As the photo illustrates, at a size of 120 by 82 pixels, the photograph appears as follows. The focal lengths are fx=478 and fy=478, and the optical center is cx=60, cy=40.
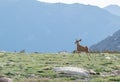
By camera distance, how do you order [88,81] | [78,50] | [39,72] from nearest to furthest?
[88,81] → [39,72] → [78,50]

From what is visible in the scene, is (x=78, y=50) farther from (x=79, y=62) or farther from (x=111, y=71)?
(x=111, y=71)

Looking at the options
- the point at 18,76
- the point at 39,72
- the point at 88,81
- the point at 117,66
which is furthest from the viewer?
the point at 117,66

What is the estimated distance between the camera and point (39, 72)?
32.1 metres

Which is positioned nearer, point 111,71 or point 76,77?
point 76,77

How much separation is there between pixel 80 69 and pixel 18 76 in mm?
4609

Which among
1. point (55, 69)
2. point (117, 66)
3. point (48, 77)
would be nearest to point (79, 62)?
point (117, 66)

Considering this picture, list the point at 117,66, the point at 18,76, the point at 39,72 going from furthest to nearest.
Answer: the point at 117,66, the point at 39,72, the point at 18,76

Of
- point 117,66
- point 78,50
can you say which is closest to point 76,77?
point 117,66

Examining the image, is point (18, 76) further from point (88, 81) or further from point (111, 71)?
point (111, 71)

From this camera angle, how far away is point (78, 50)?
4266 centimetres

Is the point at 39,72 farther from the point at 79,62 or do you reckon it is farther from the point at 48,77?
the point at 79,62

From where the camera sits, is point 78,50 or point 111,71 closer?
point 111,71

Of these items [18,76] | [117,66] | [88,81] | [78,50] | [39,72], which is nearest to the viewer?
[88,81]

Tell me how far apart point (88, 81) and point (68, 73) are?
11.0 feet
